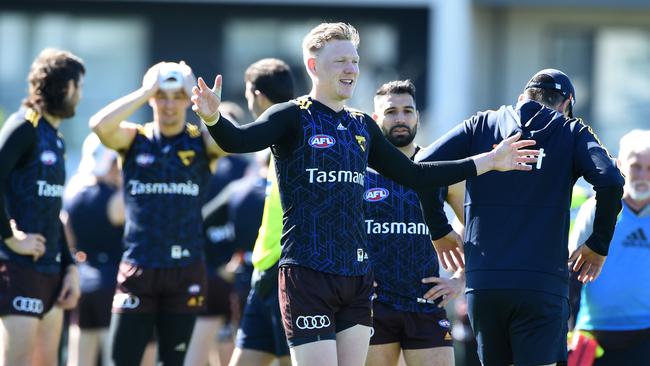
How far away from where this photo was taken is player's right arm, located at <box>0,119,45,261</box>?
24.8 feet

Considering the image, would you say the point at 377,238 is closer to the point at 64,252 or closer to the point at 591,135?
the point at 591,135

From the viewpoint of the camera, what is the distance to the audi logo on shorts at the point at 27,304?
7.65 m

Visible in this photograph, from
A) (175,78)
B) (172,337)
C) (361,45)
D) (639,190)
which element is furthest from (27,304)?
(361,45)

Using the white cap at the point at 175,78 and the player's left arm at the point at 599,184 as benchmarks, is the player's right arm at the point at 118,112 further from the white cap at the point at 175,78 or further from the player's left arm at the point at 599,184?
the player's left arm at the point at 599,184

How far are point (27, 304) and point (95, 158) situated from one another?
2.67m

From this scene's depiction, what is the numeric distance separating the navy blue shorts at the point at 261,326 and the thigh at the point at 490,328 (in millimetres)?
1742

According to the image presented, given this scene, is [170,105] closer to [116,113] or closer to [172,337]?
[116,113]

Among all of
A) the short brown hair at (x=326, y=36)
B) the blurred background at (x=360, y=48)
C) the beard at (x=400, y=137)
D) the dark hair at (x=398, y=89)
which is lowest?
the beard at (x=400, y=137)

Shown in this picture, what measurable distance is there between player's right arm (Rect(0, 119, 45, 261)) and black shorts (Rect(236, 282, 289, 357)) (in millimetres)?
1372

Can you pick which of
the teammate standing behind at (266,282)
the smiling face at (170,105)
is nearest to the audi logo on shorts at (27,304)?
the teammate standing behind at (266,282)

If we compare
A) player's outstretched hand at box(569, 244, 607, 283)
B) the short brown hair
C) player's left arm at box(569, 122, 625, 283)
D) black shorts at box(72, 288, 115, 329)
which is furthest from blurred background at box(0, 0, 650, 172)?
the short brown hair

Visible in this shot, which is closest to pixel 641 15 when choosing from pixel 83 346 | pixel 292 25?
pixel 292 25

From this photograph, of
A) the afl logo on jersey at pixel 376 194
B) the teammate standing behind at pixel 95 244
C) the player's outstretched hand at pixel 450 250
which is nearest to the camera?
the player's outstretched hand at pixel 450 250

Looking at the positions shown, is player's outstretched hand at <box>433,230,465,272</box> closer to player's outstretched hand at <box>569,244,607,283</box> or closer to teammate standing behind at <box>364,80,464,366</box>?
teammate standing behind at <box>364,80,464,366</box>
